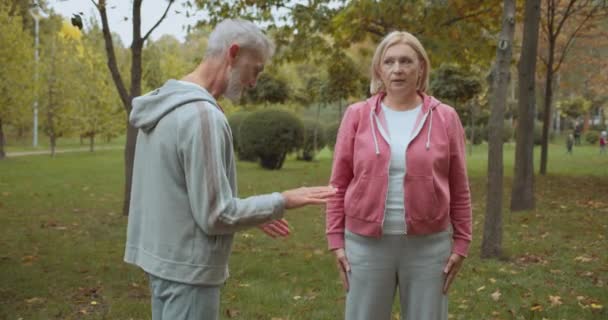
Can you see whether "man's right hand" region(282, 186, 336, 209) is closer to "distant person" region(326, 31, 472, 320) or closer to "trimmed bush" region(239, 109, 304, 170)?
"distant person" region(326, 31, 472, 320)

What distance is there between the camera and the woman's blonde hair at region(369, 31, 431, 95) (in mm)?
3047

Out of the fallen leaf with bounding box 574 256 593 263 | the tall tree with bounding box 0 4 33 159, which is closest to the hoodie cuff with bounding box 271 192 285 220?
the fallen leaf with bounding box 574 256 593 263

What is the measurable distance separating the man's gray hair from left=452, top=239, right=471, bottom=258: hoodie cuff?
140 centimetres

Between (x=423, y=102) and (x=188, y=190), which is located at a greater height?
(x=423, y=102)

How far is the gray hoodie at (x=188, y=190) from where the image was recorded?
6.92 ft

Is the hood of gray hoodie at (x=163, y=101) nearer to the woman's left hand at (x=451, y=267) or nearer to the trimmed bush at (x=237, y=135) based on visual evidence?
the woman's left hand at (x=451, y=267)

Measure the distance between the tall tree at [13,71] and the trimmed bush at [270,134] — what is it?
34.4ft

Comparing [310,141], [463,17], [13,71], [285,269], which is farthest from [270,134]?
[285,269]

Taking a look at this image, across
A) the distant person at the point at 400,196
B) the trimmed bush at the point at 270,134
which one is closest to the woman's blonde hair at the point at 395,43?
the distant person at the point at 400,196

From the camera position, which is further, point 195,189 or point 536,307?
point 536,307

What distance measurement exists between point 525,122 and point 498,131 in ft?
14.2

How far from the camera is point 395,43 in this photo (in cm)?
305

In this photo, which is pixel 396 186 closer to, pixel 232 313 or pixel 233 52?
pixel 233 52

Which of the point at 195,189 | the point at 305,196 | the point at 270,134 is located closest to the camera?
the point at 195,189
